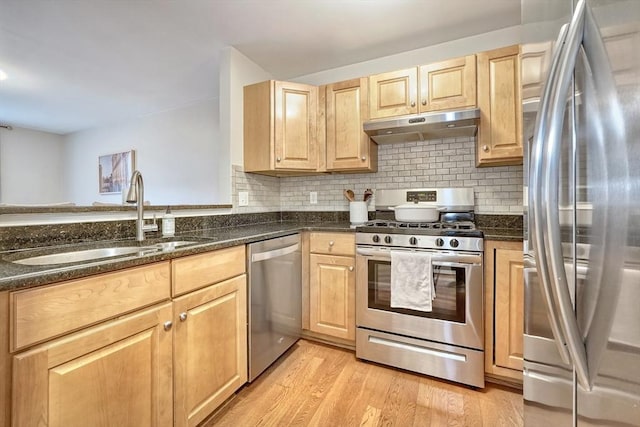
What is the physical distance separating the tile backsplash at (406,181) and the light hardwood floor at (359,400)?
1.27 meters

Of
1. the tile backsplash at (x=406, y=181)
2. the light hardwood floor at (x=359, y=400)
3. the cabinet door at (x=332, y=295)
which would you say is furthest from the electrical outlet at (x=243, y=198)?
the light hardwood floor at (x=359, y=400)

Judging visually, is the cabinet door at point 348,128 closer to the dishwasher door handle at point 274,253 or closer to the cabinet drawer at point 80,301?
the dishwasher door handle at point 274,253

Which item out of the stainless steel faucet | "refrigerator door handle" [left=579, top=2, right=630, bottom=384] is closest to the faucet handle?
the stainless steel faucet

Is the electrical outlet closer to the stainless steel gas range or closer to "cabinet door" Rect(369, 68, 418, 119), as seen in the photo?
the stainless steel gas range

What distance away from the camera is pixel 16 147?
15.5ft

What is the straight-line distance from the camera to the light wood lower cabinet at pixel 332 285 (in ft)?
6.56

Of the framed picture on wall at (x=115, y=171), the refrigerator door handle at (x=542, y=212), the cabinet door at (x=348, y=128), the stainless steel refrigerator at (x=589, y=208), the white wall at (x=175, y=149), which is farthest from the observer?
the framed picture on wall at (x=115, y=171)

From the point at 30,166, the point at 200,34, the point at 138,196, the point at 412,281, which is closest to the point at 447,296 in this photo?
the point at 412,281

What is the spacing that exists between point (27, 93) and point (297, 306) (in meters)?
4.23

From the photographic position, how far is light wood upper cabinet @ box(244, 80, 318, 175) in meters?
2.30

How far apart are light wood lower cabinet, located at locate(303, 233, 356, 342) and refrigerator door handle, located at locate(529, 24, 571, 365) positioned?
57.3 inches

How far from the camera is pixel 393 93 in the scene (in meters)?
2.13

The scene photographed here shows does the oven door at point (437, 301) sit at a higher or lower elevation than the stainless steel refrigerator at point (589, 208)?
lower

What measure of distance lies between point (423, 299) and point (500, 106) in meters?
1.36
